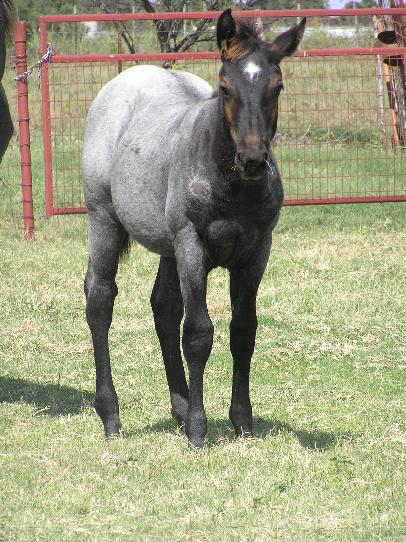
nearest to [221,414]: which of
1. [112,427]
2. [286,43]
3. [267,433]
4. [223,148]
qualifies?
[267,433]

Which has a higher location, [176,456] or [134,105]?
[134,105]

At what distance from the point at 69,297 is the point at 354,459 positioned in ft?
14.2

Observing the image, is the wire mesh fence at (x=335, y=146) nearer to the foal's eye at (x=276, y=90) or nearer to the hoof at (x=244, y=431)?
the hoof at (x=244, y=431)

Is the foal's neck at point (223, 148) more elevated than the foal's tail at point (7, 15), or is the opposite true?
the foal's tail at point (7, 15)

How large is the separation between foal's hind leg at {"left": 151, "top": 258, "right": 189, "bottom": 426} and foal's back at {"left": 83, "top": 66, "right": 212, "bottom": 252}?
1.31ft

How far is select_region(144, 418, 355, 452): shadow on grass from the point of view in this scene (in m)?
5.50

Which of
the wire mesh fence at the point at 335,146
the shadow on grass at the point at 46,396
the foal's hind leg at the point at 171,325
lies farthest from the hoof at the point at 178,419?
the wire mesh fence at the point at 335,146

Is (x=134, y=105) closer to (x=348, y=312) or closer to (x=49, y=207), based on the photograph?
(x=348, y=312)

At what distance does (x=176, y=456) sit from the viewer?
17.2 feet

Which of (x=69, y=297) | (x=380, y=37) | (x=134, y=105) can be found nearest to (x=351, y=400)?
(x=134, y=105)

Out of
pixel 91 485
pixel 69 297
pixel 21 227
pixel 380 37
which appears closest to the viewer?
pixel 91 485

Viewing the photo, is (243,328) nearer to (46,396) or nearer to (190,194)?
(190,194)

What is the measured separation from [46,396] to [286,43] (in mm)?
2775

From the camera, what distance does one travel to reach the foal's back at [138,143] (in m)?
5.58
